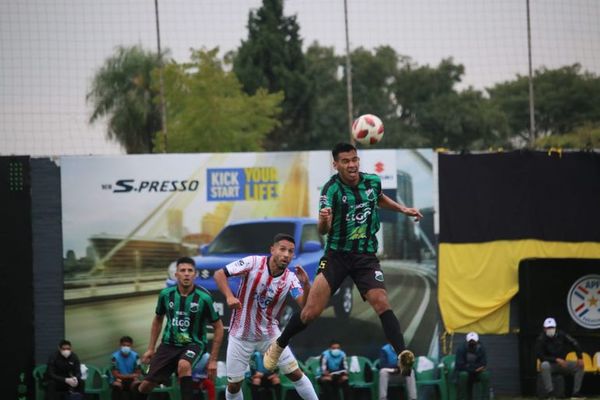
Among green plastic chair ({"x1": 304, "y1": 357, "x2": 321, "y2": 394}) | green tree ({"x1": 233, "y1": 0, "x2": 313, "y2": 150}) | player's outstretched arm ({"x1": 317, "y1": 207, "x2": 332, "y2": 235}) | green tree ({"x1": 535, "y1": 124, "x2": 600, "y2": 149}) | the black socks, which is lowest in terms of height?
green plastic chair ({"x1": 304, "y1": 357, "x2": 321, "y2": 394})

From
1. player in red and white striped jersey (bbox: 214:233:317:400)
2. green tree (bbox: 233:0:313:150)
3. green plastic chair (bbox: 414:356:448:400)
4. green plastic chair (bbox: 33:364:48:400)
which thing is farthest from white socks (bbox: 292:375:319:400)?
green tree (bbox: 233:0:313:150)

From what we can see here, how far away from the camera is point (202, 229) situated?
58.2 ft

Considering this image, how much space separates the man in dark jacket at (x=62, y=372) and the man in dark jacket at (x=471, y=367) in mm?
6668

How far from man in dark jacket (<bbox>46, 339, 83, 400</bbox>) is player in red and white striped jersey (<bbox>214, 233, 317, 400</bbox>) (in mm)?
6065

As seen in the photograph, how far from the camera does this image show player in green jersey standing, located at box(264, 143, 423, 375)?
977 cm

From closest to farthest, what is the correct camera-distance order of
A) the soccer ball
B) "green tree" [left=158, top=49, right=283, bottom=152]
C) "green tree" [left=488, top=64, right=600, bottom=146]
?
the soccer ball → "green tree" [left=488, top=64, right=600, bottom=146] → "green tree" [left=158, top=49, right=283, bottom=152]

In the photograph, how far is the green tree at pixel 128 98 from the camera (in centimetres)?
1858

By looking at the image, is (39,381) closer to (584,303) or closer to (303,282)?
(303,282)

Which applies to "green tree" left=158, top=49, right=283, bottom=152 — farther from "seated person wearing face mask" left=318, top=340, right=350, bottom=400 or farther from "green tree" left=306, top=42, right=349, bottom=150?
"seated person wearing face mask" left=318, top=340, right=350, bottom=400

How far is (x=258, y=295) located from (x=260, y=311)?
0.79ft

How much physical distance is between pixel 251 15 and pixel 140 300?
5712 mm

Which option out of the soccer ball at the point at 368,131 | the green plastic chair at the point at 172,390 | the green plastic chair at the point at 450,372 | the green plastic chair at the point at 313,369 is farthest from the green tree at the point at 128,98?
the soccer ball at the point at 368,131

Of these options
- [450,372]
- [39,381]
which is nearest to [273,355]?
[450,372]

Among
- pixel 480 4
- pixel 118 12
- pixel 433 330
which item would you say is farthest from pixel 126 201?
pixel 480 4
